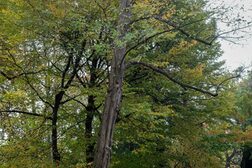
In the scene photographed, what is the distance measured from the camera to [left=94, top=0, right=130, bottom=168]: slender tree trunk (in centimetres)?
724

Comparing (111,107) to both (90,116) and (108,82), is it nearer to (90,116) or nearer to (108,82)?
(108,82)

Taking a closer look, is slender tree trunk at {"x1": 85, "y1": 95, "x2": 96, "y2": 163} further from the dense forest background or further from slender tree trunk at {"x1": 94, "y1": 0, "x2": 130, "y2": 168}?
slender tree trunk at {"x1": 94, "y1": 0, "x2": 130, "y2": 168}

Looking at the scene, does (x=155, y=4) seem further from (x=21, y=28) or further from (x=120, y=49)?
(x=21, y=28)

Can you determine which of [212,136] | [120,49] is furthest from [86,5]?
[212,136]

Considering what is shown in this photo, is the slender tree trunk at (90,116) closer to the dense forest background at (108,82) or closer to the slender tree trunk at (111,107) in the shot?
the dense forest background at (108,82)

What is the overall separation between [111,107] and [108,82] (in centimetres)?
163

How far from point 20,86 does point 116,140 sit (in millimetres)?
3539

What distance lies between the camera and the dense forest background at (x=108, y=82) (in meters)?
7.56

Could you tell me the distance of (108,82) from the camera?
895cm

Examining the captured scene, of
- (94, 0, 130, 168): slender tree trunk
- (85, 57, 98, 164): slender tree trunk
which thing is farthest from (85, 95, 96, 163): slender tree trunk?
(94, 0, 130, 168): slender tree trunk

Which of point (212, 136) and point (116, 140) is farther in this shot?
point (212, 136)

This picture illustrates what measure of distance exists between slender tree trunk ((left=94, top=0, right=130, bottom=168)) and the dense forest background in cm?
2

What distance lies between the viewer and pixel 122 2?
26.0ft

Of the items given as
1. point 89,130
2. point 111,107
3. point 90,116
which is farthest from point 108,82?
point 89,130
